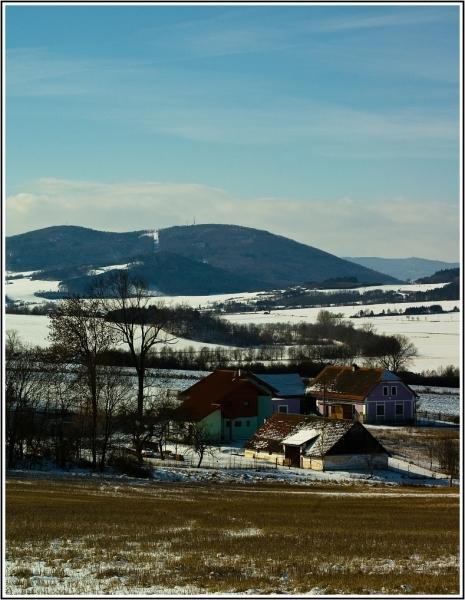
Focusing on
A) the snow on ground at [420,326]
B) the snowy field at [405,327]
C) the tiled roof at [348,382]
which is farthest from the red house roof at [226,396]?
the snow on ground at [420,326]

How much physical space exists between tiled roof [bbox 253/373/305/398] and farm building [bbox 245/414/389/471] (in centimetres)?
1510

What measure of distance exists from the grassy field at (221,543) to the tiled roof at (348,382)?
39298 millimetres

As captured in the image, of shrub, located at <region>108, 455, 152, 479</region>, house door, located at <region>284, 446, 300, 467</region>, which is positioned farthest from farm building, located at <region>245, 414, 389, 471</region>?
shrub, located at <region>108, 455, 152, 479</region>

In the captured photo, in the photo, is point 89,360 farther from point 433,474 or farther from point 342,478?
point 433,474

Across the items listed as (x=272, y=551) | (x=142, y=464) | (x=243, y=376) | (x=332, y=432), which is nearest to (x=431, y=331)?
(x=243, y=376)

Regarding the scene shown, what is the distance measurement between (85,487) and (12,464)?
29.4ft

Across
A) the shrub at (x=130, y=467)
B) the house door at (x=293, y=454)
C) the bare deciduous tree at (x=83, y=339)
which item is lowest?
the house door at (x=293, y=454)

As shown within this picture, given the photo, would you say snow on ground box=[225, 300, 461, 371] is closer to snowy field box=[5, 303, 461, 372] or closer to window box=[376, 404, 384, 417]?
snowy field box=[5, 303, 461, 372]

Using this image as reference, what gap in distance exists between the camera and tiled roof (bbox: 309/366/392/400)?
229 ft

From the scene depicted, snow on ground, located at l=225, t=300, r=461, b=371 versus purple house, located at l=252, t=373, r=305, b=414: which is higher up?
snow on ground, located at l=225, t=300, r=461, b=371

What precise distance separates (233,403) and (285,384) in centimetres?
923

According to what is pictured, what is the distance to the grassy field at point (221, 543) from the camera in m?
13.9

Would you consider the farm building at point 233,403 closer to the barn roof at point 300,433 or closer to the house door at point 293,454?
the barn roof at point 300,433

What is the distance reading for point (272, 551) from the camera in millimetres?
17078
